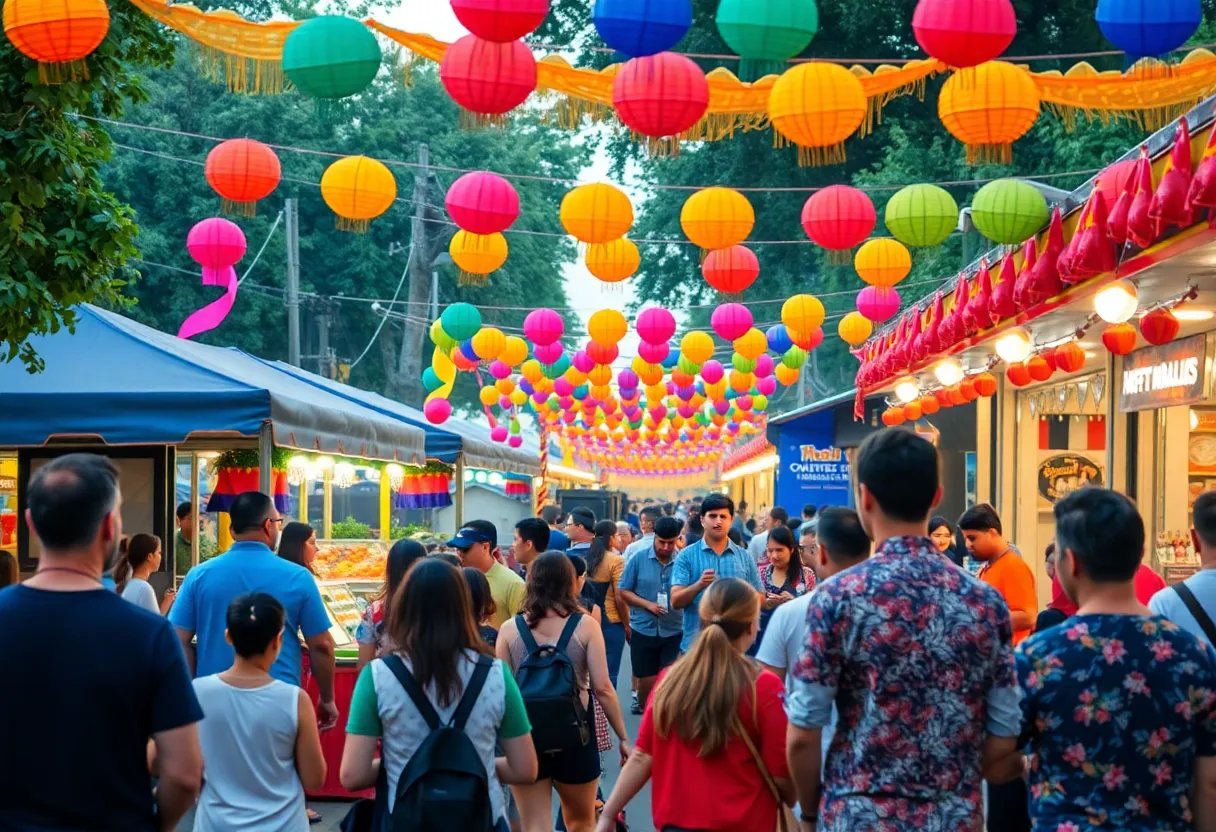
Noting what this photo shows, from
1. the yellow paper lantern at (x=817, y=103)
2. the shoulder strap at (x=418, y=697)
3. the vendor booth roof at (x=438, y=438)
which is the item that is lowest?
the shoulder strap at (x=418, y=697)

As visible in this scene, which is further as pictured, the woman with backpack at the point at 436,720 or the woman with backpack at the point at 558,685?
the woman with backpack at the point at 558,685

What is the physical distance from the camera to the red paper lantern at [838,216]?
12375 mm

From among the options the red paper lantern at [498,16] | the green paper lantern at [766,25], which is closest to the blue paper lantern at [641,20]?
the green paper lantern at [766,25]

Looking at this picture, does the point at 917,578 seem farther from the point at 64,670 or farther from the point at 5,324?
the point at 5,324

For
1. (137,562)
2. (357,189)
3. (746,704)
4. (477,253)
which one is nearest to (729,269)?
(477,253)

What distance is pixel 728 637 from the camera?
5074mm

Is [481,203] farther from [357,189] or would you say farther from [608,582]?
[608,582]

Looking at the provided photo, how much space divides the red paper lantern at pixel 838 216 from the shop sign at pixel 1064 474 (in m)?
8.18

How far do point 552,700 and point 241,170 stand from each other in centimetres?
632

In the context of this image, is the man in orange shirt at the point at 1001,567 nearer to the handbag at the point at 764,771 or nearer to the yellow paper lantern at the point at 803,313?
the handbag at the point at 764,771

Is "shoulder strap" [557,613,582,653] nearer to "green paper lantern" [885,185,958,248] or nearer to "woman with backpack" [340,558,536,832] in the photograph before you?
"woman with backpack" [340,558,536,832]

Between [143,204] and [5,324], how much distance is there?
1205 inches

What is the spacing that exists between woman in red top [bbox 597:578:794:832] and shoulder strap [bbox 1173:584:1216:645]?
1.47 meters

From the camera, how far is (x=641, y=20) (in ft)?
28.1
